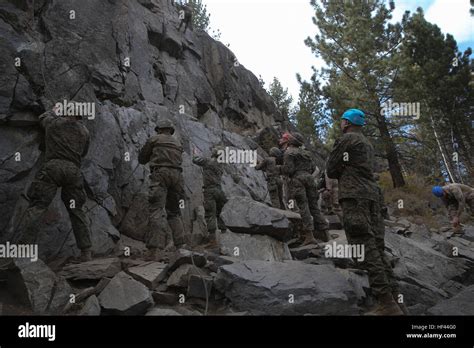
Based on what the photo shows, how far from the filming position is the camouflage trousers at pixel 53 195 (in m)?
5.32

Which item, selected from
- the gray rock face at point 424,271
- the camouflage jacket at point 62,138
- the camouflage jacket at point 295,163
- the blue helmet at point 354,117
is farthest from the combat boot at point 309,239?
the camouflage jacket at point 62,138

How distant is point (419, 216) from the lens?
49.3 feet

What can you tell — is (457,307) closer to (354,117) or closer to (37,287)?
(354,117)

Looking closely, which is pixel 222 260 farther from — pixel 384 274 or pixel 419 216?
pixel 419 216

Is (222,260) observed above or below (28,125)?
below

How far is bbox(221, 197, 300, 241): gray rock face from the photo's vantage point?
6906 millimetres

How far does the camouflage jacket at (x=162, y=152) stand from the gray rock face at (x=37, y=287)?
2986mm

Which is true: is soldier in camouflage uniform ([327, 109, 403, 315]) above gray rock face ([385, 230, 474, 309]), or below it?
above

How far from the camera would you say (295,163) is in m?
7.86

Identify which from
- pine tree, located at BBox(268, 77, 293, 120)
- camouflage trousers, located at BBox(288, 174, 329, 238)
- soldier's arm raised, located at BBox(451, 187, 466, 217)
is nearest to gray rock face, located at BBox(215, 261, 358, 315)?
camouflage trousers, located at BBox(288, 174, 329, 238)

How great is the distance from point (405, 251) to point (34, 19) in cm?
1129

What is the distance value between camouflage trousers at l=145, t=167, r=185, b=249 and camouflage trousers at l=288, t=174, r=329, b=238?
103 inches

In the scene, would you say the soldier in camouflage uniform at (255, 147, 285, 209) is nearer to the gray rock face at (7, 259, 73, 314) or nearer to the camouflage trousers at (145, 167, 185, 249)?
the camouflage trousers at (145, 167, 185, 249)
